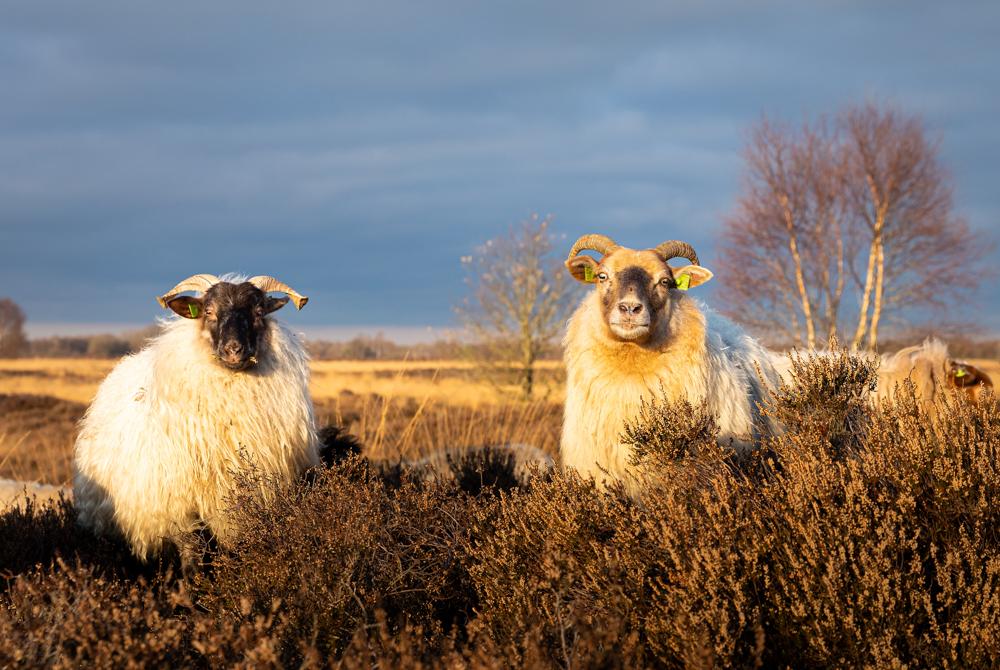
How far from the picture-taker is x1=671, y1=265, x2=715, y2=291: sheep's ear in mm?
6734

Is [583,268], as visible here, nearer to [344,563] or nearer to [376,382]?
[344,563]

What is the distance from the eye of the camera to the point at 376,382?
39.1 m

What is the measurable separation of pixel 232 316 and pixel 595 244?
2.88 meters

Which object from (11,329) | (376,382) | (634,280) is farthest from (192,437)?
(11,329)

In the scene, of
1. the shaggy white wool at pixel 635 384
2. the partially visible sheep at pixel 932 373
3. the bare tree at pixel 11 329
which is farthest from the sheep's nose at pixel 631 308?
the bare tree at pixel 11 329

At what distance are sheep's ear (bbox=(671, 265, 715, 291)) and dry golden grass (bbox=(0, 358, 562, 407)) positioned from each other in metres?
2.95

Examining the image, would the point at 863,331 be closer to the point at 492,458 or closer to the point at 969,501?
the point at 492,458

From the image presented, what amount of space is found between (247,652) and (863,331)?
2469 centimetres

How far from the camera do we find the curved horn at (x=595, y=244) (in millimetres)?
6992

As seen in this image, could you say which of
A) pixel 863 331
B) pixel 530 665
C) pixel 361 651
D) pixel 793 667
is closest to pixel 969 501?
pixel 793 667

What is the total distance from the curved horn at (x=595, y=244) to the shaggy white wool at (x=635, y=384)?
0.49 meters

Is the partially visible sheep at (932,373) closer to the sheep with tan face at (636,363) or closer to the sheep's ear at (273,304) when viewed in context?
the sheep with tan face at (636,363)

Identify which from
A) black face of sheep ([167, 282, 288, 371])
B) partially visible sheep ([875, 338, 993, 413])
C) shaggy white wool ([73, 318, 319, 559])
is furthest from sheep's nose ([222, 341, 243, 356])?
partially visible sheep ([875, 338, 993, 413])

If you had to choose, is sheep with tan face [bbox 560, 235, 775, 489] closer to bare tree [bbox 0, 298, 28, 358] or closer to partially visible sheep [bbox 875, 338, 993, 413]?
partially visible sheep [bbox 875, 338, 993, 413]
